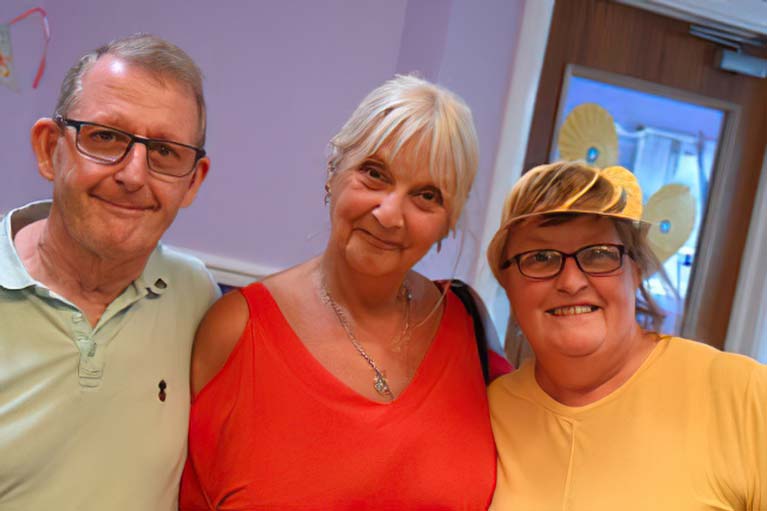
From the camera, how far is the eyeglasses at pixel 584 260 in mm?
1544

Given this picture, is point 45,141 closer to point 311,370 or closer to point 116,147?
point 116,147

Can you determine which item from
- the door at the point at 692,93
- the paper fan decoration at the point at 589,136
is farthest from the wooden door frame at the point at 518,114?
the paper fan decoration at the point at 589,136

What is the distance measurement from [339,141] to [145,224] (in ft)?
1.73

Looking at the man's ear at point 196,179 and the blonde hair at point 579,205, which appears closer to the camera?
the man's ear at point 196,179

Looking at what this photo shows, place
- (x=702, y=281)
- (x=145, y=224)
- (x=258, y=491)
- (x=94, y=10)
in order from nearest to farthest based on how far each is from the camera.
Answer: (x=145, y=224) → (x=258, y=491) → (x=94, y=10) → (x=702, y=281)

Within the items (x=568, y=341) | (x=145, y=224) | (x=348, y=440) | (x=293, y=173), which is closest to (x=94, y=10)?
(x=293, y=173)

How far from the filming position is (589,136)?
114 inches

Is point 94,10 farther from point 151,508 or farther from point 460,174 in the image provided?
point 151,508

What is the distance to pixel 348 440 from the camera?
4.93ft

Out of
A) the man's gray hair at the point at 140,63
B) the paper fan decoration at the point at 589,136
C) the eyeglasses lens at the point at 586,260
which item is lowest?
the eyeglasses lens at the point at 586,260

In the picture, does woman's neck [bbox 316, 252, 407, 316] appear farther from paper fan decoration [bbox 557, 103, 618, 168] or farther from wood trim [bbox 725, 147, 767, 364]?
wood trim [bbox 725, 147, 767, 364]

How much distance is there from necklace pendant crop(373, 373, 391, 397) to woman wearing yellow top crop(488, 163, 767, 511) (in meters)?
0.31

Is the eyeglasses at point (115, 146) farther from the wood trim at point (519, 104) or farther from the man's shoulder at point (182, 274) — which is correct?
the wood trim at point (519, 104)

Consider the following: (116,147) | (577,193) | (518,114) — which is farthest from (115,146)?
(518,114)
